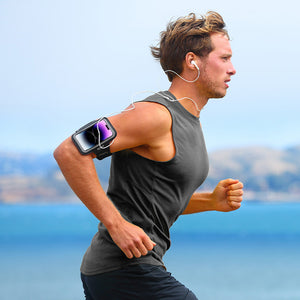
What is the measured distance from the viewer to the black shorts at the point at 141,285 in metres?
2.15

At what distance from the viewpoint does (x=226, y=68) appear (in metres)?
2.40

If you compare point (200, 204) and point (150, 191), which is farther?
point (200, 204)

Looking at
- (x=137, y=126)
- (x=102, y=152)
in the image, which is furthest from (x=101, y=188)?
(x=137, y=126)

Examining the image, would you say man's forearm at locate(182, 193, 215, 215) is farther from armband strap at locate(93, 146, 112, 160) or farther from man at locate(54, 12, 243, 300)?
armband strap at locate(93, 146, 112, 160)

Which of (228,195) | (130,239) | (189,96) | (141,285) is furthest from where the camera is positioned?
(228,195)

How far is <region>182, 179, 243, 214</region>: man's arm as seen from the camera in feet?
8.56

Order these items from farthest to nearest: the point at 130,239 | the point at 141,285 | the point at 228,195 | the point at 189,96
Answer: the point at 228,195
the point at 189,96
the point at 141,285
the point at 130,239

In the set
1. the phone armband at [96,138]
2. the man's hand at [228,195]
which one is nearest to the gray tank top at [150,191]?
the phone armband at [96,138]

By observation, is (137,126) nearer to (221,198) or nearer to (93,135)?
(93,135)

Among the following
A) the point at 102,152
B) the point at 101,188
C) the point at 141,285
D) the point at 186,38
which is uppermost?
the point at 186,38

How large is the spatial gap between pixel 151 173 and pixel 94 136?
25 cm

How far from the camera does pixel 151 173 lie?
2158mm

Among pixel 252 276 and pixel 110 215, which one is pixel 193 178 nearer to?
pixel 110 215

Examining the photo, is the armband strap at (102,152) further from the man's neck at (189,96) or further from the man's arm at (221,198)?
the man's arm at (221,198)
